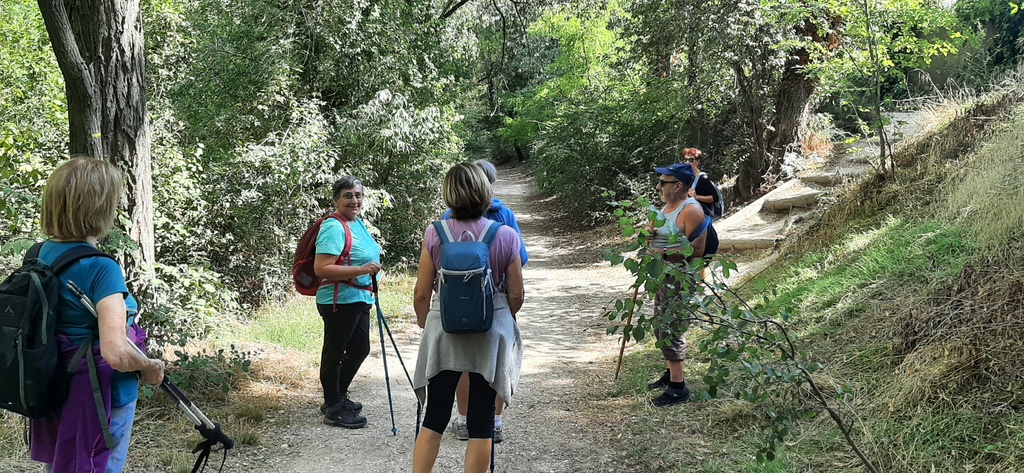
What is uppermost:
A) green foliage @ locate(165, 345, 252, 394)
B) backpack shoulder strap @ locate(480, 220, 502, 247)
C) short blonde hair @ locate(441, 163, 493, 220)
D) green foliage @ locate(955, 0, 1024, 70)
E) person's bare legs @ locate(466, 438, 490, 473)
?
green foliage @ locate(955, 0, 1024, 70)

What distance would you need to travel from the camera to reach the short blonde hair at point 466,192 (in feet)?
10.3

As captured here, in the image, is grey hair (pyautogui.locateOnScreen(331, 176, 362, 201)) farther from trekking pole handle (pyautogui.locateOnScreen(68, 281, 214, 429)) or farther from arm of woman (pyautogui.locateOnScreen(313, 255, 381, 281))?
trekking pole handle (pyautogui.locateOnScreen(68, 281, 214, 429))

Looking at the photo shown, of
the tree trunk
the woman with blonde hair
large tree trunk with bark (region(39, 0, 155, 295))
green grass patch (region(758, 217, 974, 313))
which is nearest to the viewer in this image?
the woman with blonde hair

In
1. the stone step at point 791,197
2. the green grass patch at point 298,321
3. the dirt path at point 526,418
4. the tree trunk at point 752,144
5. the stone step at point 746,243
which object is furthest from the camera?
the tree trunk at point 752,144

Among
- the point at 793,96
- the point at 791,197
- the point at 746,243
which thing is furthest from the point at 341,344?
the point at 793,96

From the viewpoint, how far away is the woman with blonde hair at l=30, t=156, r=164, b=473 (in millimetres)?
2238

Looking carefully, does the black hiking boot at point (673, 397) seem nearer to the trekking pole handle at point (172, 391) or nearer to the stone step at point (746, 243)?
the trekking pole handle at point (172, 391)

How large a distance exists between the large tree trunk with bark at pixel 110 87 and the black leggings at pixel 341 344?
1.61 m

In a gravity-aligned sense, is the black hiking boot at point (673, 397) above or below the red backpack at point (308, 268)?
below

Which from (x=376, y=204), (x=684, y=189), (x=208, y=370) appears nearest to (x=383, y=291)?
(x=376, y=204)

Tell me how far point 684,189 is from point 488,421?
100 inches

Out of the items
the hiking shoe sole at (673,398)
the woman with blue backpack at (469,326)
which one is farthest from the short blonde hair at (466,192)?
the hiking shoe sole at (673,398)

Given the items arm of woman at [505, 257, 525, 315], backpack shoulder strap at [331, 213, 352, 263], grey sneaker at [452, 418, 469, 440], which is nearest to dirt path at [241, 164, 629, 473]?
grey sneaker at [452, 418, 469, 440]

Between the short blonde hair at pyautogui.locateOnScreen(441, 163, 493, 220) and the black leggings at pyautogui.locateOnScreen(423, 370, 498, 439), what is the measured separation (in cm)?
75
